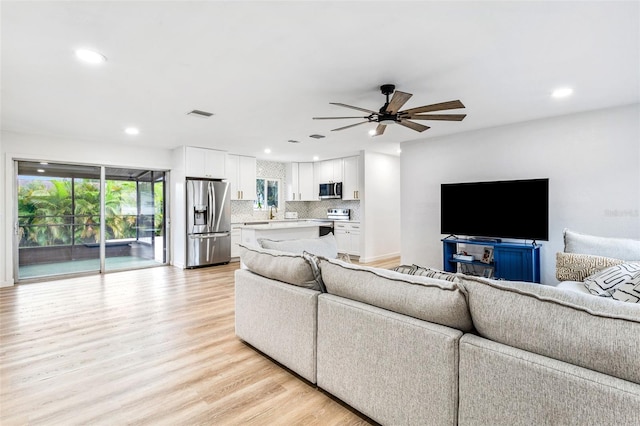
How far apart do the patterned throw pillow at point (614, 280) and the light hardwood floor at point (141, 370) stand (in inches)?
76.0

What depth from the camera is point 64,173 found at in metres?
5.39

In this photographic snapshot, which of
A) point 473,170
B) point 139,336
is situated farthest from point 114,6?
point 473,170

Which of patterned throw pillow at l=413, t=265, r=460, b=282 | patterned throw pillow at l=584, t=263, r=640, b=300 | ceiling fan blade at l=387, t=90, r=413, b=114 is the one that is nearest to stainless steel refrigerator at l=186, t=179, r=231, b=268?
ceiling fan blade at l=387, t=90, r=413, b=114

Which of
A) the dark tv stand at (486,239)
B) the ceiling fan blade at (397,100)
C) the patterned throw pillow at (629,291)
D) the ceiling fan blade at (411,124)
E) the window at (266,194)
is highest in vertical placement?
the ceiling fan blade at (397,100)

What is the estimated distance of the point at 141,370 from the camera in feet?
7.68

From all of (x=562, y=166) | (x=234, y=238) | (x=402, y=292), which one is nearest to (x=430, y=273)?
(x=402, y=292)

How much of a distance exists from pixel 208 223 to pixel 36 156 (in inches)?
110

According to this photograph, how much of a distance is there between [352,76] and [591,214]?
3.39 meters

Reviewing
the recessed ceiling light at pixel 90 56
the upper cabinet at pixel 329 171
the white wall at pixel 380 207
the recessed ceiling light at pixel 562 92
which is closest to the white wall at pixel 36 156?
the recessed ceiling light at pixel 90 56

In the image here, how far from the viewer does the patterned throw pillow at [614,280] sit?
84.2 inches

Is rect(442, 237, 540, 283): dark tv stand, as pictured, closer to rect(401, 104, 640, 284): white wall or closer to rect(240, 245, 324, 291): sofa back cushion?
rect(401, 104, 640, 284): white wall

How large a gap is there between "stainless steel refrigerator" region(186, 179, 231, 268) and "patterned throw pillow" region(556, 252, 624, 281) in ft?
17.9

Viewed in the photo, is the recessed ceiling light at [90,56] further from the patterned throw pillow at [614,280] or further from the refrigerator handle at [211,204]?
the patterned throw pillow at [614,280]

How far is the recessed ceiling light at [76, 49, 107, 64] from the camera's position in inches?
93.4
